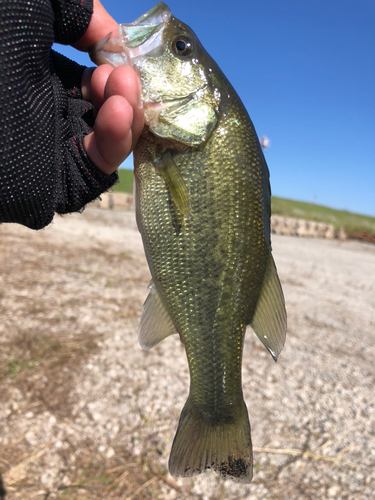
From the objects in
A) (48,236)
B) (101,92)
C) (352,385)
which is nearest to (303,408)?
(352,385)

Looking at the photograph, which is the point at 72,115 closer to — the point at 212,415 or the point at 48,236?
the point at 212,415

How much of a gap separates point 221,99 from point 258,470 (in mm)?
3485

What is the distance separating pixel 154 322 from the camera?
74.9 inches

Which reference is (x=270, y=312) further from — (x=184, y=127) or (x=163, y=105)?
(x=163, y=105)

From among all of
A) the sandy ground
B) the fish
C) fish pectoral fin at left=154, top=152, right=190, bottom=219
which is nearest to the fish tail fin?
the fish

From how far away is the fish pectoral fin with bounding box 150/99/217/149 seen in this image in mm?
1763

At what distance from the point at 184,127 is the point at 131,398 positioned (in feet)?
11.1

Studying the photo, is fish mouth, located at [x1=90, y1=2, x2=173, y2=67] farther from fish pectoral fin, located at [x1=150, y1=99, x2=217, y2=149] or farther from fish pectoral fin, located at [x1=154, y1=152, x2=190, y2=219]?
fish pectoral fin, located at [x1=154, y1=152, x2=190, y2=219]

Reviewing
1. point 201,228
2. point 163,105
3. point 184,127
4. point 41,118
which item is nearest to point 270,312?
point 201,228

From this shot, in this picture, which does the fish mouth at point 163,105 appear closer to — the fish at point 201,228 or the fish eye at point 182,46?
the fish at point 201,228

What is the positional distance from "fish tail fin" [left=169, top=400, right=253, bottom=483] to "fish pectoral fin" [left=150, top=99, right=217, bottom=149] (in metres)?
1.46

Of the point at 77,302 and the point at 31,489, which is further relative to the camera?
the point at 77,302

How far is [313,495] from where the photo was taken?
3.22 meters

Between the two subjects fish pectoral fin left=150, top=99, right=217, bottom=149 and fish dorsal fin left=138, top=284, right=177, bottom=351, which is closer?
fish pectoral fin left=150, top=99, right=217, bottom=149
